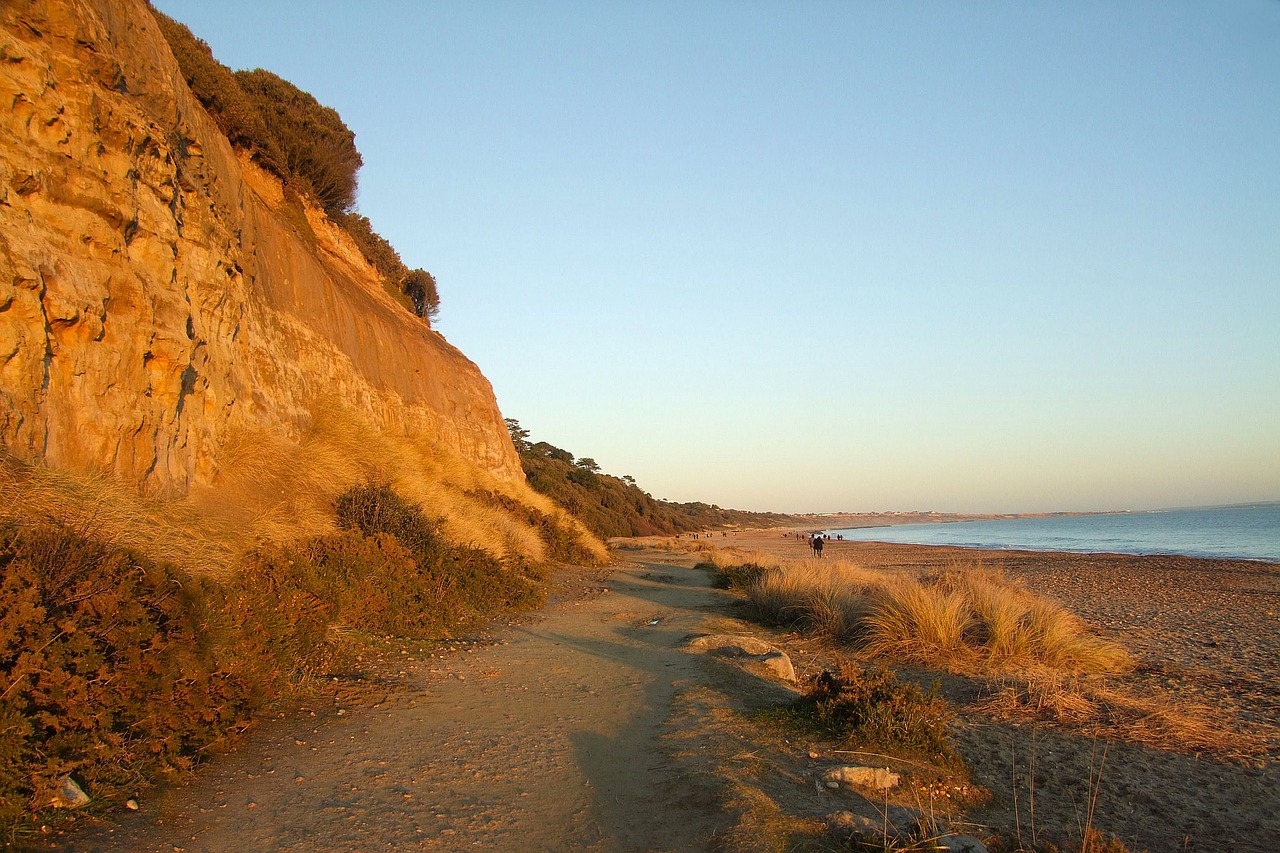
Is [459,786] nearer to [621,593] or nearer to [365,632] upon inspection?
[365,632]

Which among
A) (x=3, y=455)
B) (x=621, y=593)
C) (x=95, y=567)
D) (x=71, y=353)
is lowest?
(x=621, y=593)

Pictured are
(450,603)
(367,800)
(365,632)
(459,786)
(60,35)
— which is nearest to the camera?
(367,800)

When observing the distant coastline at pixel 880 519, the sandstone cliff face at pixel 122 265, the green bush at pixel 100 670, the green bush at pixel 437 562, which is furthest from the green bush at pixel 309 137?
the distant coastline at pixel 880 519

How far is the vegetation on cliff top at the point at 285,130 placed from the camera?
14.0 meters

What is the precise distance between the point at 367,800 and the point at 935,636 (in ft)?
23.8

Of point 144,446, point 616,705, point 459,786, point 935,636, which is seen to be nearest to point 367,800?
point 459,786

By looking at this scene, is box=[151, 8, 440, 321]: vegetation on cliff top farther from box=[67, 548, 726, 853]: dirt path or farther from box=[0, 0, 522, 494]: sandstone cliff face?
box=[67, 548, 726, 853]: dirt path

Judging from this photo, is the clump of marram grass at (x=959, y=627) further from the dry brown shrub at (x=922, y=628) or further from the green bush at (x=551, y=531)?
the green bush at (x=551, y=531)

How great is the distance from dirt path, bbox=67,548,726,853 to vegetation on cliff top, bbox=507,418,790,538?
2244cm

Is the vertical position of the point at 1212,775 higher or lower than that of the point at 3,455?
lower

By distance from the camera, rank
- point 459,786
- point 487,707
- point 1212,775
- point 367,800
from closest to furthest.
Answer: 1. point 367,800
2. point 459,786
3. point 1212,775
4. point 487,707

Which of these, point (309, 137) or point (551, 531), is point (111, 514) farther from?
point (309, 137)

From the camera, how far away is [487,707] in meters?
6.21

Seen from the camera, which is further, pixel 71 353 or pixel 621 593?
pixel 621 593
